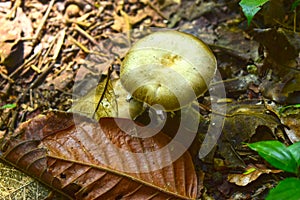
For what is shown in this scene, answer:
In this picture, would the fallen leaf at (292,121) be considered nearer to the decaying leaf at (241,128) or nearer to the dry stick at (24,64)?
the decaying leaf at (241,128)

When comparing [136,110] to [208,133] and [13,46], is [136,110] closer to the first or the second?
[208,133]

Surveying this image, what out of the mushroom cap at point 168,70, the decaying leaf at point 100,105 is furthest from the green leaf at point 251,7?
the decaying leaf at point 100,105

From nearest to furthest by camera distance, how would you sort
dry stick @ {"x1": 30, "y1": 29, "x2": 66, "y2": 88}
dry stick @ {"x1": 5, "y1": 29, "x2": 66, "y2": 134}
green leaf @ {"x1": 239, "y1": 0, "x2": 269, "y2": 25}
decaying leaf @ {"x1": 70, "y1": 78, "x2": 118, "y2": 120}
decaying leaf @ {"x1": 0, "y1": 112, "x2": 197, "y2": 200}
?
decaying leaf @ {"x1": 0, "y1": 112, "x2": 197, "y2": 200} → green leaf @ {"x1": 239, "y1": 0, "x2": 269, "y2": 25} → decaying leaf @ {"x1": 70, "y1": 78, "x2": 118, "y2": 120} → dry stick @ {"x1": 5, "y1": 29, "x2": 66, "y2": 134} → dry stick @ {"x1": 30, "y1": 29, "x2": 66, "y2": 88}

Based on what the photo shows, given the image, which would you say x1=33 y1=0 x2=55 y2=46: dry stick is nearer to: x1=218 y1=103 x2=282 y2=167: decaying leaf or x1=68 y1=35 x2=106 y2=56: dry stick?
x1=68 y1=35 x2=106 y2=56: dry stick

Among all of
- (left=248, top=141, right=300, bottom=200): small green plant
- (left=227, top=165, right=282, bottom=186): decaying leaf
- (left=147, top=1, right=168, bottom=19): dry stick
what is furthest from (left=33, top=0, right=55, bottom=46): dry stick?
(left=248, top=141, right=300, bottom=200): small green plant

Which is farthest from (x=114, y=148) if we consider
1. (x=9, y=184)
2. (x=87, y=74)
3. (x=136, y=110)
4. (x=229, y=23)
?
(x=229, y=23)
